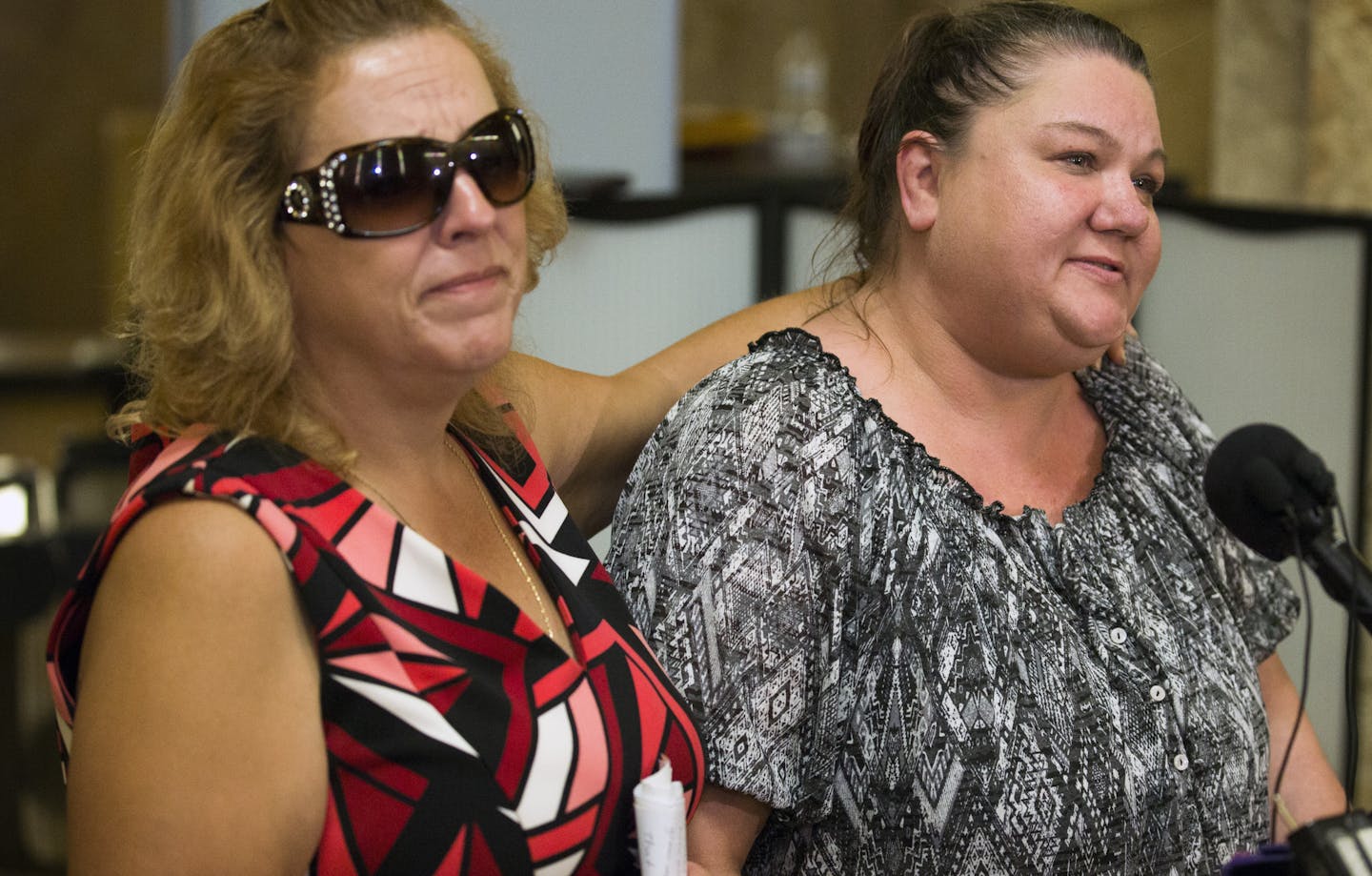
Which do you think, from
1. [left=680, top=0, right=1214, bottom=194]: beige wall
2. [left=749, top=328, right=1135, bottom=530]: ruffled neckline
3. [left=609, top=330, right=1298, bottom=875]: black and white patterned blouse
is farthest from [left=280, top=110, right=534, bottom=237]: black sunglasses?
[left=680, top=0, right=1214, bottom=194]: beige wall

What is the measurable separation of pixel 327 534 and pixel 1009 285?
3.14ft

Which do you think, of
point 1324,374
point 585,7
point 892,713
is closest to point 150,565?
point 892,713

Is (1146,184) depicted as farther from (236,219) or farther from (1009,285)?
(236,219)

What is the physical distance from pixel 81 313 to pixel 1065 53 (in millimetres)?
8160

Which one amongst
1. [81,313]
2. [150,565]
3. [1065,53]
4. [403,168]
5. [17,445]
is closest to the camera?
[150,565]

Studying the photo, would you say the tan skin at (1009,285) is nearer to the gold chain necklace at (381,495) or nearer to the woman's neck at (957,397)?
the woman's neck at (957,397)

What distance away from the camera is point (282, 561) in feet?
4.45

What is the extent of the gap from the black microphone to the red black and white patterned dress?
2.15ft

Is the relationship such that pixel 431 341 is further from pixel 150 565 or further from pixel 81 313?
pixel 81 313

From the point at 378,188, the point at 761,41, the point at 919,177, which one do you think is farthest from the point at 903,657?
the point at 761,41

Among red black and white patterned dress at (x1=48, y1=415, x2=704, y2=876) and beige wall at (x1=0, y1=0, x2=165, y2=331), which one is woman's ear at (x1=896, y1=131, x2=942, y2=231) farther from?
beige wall at (x1=0, y1=0, x2=165, y2=331)

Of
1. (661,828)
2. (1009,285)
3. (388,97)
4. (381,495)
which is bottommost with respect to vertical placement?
(661,828)

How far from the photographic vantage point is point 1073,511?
2016 millimetres

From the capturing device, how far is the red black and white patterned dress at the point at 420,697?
1377 mm
